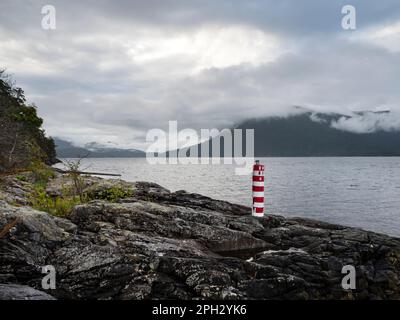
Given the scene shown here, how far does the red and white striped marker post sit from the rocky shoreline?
3.48 ft

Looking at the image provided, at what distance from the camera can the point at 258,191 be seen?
1119 centimetres

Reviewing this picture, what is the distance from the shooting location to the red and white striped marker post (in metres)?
11.2

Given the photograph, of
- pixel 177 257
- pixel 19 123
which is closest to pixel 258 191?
pixel 177 257

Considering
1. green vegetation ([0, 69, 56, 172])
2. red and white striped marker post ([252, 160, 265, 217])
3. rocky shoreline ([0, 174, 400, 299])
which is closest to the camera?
rocky shoreline ([0, 174, 400, 299])

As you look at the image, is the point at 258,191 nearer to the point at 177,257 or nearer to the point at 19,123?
the point at 177,257

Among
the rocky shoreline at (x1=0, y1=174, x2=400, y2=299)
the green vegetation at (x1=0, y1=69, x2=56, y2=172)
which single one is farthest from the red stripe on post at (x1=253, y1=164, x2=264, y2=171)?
the green vegetation at (x1=0, y1=69, x2=56, y2=172)

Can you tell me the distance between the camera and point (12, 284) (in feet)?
17.3

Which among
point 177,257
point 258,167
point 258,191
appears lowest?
point 177,257

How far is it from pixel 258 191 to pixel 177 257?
17.3 feet

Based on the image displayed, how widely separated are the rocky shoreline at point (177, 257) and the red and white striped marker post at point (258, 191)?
106cm

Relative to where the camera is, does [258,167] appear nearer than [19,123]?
Yes

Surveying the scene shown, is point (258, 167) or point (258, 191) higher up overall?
point (258, 167)

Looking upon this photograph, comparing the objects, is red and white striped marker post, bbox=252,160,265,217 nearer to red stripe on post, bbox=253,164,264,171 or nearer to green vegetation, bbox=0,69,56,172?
red stripe on post, bbox=253,164,264,171

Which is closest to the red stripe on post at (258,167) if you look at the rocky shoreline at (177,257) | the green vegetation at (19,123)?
the rocky shoreline at (177,257)
